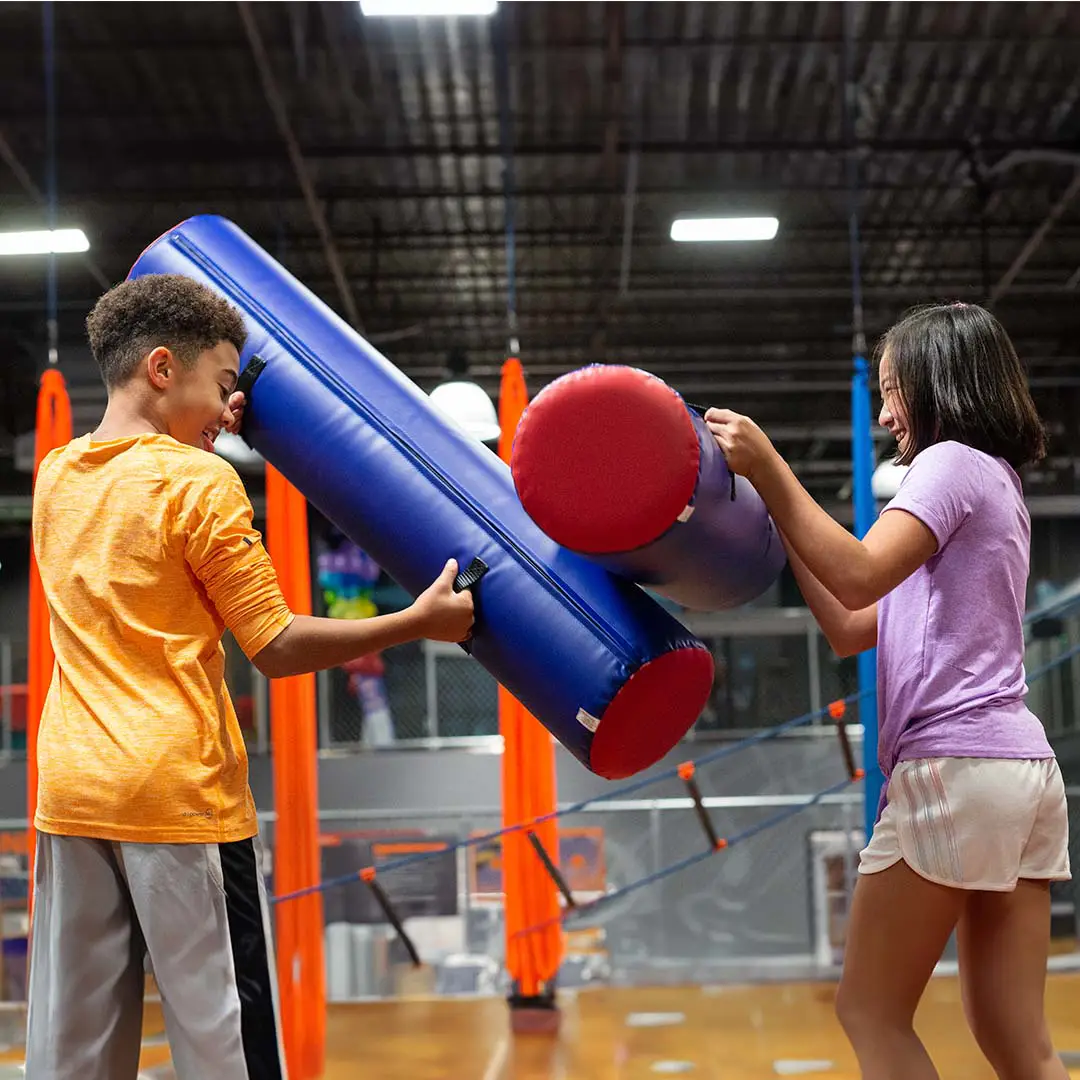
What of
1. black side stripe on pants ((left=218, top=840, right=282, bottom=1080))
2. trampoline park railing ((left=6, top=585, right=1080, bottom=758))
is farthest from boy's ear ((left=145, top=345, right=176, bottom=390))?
trampoline park railing ((left=6, top=585, right=1080, bottom=758))

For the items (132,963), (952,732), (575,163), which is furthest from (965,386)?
(575,163)

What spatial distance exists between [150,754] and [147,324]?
0.48m

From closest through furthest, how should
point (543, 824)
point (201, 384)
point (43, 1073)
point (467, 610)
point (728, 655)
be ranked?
point (43, 1073), point (201, 384), point (467, 610), point (543, 824), point (728, 655)

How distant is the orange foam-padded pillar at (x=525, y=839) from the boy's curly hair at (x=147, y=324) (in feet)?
7.70

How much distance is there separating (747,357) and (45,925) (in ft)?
29.3

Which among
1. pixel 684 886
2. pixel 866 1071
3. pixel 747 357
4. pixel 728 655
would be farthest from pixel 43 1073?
pixel 747 357

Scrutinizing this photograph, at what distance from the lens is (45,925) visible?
1.32 metres

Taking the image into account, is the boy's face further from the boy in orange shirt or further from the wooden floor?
the wooden floor

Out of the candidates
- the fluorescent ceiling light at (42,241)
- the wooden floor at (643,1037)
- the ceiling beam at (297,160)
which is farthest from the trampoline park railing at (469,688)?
the wooden floor at (643,1037)

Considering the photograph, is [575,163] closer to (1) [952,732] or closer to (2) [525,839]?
(2) [525,839]

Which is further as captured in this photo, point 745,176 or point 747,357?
point 747,357

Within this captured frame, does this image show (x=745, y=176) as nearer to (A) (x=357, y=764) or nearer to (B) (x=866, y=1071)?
(A) (x=357, y=764)

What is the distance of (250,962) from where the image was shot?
52.6 inches

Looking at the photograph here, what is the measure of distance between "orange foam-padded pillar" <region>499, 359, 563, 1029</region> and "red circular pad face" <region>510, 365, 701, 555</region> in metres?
2.32
